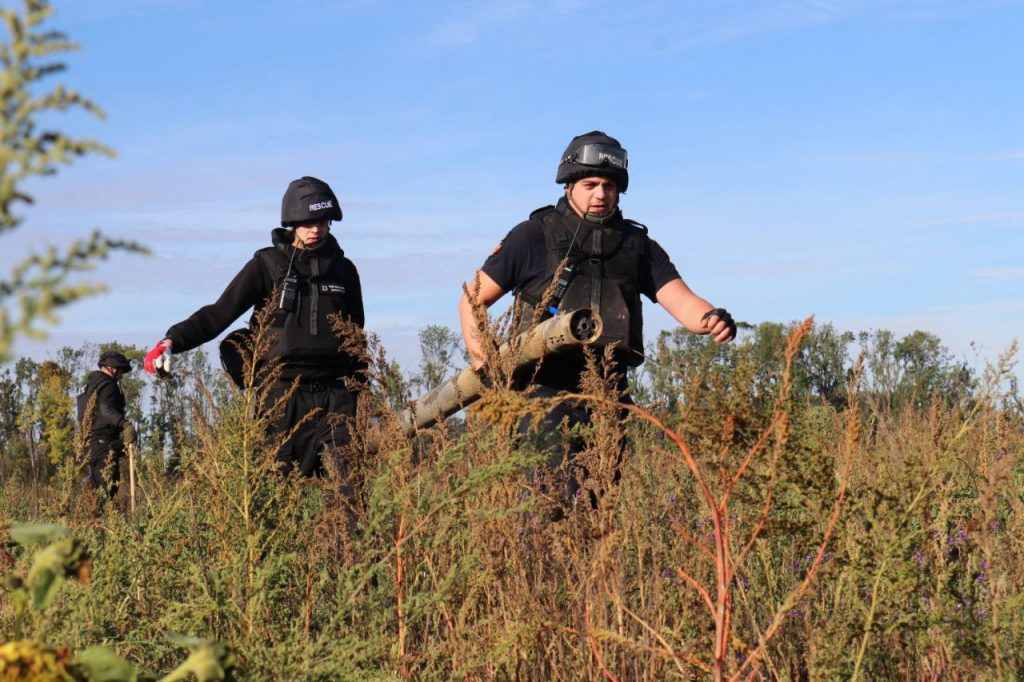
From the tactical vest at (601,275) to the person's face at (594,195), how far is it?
87 mm

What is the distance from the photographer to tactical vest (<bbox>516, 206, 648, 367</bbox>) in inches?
205

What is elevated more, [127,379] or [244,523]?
[127,379]

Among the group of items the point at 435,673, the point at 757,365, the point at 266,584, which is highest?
the point at 757,365

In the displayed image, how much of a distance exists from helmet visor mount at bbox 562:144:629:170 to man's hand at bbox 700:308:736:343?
3.10 feet

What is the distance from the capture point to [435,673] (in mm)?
2783

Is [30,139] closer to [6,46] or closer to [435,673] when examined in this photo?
[6,46]

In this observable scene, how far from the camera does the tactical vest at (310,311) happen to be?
6.38 metres

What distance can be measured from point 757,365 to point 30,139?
5.35 feet

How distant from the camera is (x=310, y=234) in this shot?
6.61 metres

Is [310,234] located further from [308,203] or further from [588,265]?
[588,265]

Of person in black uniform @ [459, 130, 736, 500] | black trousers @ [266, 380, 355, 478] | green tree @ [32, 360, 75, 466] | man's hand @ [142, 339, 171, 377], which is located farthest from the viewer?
green tree @ [32, 360, 75, 466]

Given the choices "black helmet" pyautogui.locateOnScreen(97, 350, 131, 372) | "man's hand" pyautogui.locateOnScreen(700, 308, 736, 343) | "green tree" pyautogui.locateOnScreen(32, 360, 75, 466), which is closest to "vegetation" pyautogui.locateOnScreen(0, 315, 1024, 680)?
"man's hand" pyautogui.locateOnScreen(700, 308, 736, 343)

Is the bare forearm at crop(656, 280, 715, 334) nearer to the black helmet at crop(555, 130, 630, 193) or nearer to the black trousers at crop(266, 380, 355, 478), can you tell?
the black helmet at crop(555, 130, 630, 193)

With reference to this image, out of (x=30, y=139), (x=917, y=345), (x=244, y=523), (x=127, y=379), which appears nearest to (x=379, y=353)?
(x=244, y=523)
